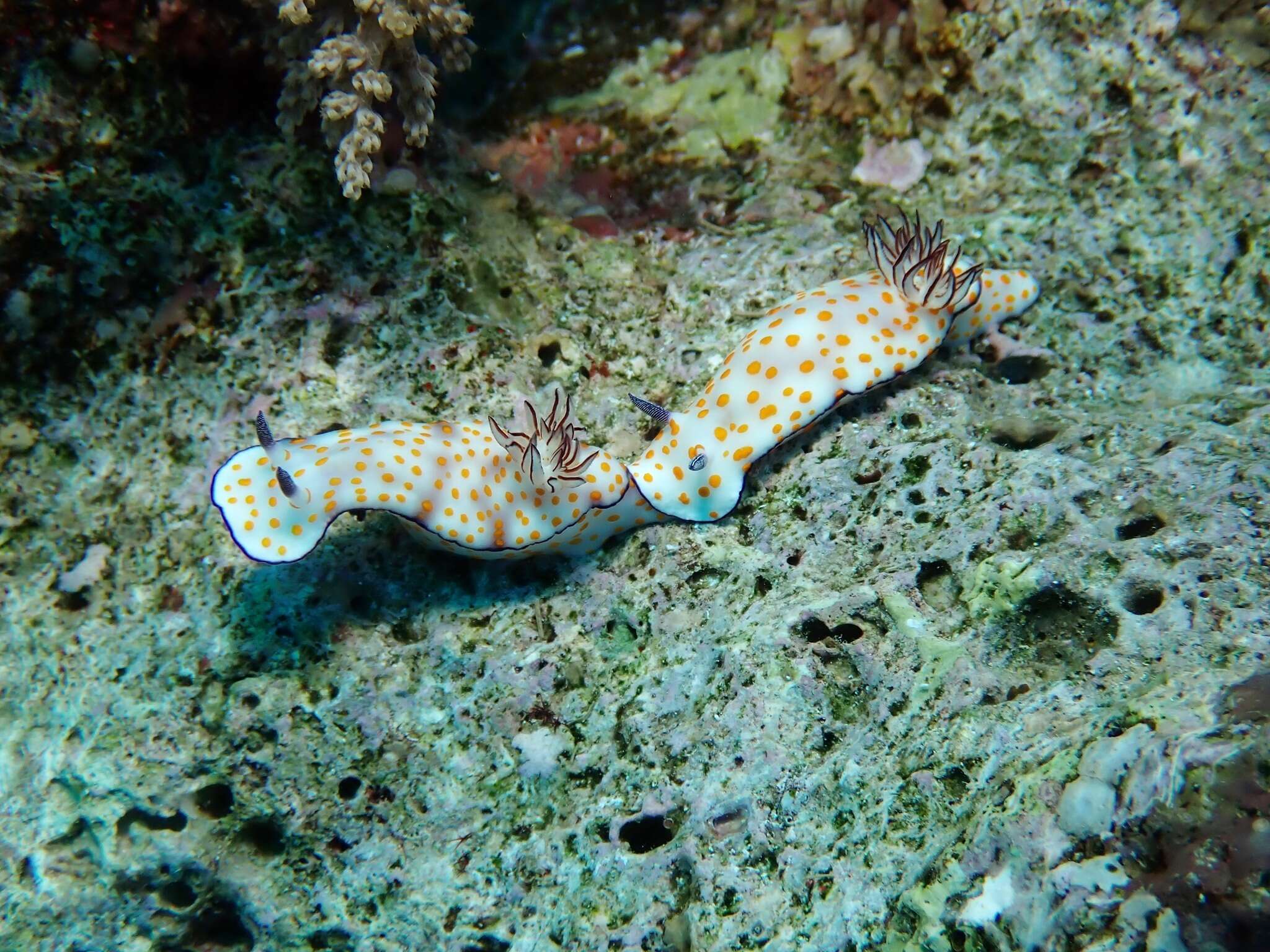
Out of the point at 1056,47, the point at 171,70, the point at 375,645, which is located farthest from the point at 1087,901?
the point at 171,70

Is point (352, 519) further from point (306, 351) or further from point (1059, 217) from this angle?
point (1059, 217)

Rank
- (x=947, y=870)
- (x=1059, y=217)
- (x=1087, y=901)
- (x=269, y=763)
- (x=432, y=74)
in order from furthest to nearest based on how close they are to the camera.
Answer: (x=1059, y=217) < (x=432, y=74) < (x=269, y=763) < (x=947, y=870) < (x=1087, y=901)

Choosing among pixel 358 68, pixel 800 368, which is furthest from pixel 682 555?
pixel 358 68

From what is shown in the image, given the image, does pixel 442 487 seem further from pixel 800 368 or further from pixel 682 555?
pixel 800 368

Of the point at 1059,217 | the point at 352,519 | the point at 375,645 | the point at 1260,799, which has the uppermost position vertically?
the point at 1059,217

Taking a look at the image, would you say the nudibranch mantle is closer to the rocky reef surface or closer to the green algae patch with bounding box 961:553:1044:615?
the rocky reef surface

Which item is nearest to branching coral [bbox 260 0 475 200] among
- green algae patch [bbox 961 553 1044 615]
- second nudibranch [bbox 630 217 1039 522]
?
second nudibranch [bbox 630 217 1039 522]
